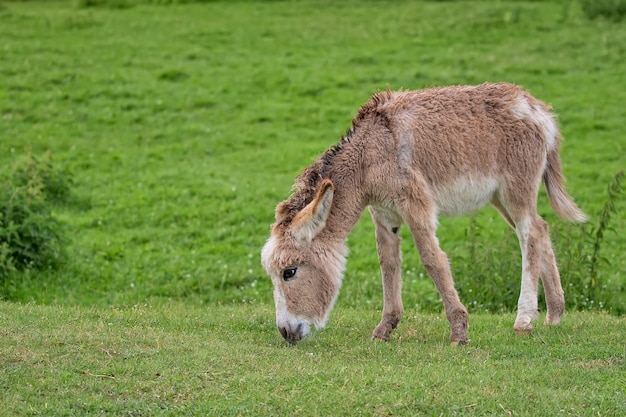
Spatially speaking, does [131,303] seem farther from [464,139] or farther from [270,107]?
[270,107]

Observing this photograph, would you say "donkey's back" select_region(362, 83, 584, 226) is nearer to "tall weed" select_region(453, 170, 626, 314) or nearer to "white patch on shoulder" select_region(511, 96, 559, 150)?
"white patch on shoulder" select_region(511, 96, 559, 150)

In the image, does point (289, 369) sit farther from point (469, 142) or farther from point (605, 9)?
point (605, 9)

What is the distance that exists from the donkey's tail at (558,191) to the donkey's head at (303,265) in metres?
2.46

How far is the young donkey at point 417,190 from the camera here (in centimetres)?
802

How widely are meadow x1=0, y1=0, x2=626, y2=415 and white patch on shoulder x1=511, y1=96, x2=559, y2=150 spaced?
1.84 metres

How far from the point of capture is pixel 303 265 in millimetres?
8055

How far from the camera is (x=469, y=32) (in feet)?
78.0

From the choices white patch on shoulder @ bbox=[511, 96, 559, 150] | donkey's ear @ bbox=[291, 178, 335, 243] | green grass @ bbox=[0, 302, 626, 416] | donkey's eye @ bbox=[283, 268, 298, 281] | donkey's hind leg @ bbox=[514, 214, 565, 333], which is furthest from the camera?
white patch on shoulder @ bbox=[511, 96, 559, 150]

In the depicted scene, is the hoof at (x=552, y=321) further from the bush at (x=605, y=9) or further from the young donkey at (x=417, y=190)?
the bush at (x=605, y=9)

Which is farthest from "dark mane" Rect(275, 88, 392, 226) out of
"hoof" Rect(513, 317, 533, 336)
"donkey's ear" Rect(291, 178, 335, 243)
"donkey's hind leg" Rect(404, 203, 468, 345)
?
"hoof" Rect(513, 317, 533, 336)

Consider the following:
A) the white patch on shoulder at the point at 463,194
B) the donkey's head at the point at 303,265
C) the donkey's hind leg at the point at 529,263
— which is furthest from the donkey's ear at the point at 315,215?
the donkey's hind leg at the point at 529,263

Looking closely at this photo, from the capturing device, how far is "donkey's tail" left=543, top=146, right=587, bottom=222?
30.1 feet

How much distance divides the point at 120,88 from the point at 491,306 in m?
12.1

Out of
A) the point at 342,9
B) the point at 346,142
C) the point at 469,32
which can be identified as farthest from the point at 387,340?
the point at 342,9
